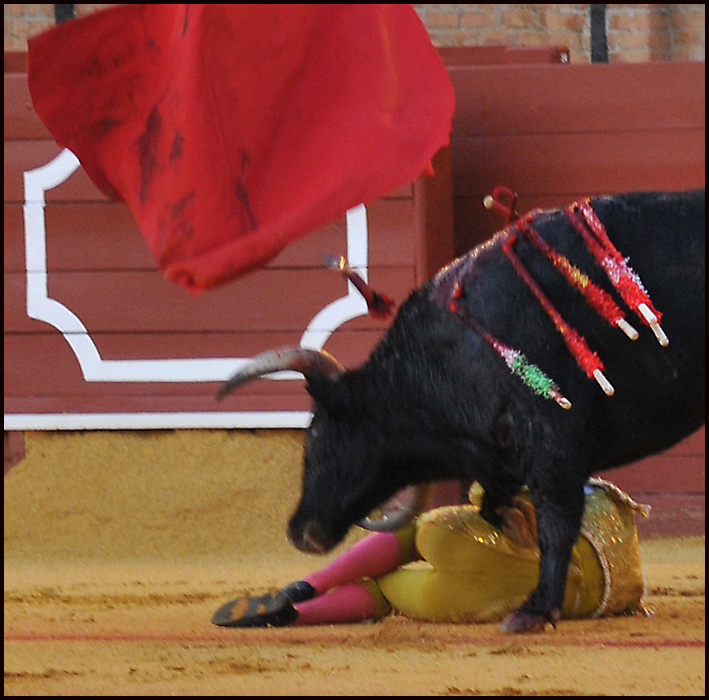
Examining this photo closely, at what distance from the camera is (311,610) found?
2.46 meters

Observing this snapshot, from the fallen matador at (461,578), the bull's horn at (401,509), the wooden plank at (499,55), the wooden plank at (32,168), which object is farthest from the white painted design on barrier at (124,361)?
the fallen matador at (461,578)

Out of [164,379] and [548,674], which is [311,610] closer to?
[548,674]

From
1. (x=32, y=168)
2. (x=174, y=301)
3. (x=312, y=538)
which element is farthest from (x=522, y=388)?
(x=32, y=168)

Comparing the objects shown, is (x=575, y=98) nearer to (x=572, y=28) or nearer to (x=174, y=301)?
(x=174, y=301)

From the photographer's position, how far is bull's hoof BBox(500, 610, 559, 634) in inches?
88.9

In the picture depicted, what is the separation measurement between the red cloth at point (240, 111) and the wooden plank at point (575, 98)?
7.35ft

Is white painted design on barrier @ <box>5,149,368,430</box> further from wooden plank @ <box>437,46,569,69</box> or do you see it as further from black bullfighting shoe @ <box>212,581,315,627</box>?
black bullfighting shoe @ <box>212,581,315,627</box>

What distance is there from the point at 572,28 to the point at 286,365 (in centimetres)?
407

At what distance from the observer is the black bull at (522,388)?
223cm

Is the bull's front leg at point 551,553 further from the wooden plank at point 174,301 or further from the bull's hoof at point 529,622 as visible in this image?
the wooden plank at point 174,301

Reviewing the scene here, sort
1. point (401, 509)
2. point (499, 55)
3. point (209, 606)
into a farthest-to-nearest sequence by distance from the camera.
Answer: point (499, 55), point (209, 606), point (401, 509)

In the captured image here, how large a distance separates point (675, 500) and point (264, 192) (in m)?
2.67

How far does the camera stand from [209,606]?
9.42ft

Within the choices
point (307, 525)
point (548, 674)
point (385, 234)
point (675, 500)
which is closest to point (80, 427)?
point (385, 234)
